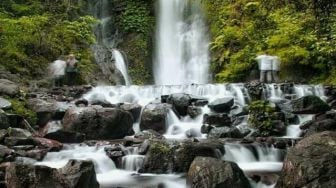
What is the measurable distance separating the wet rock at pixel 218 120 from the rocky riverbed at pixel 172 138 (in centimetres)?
3

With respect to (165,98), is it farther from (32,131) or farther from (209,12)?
(209,12)

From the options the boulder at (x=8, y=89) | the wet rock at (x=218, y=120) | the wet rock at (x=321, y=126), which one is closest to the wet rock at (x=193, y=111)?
the wet rock at (x=218, y=120)

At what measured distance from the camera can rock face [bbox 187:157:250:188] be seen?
7387 millimetres

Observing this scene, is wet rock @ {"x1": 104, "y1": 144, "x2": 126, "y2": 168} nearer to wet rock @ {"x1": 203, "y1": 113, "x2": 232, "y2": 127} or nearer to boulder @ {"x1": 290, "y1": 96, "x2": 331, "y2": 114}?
wet rock @ {"x1": 203, "y1": 113, "x2": 232, "y2": 127}

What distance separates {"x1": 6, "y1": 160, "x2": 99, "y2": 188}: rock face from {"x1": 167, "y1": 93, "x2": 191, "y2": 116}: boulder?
279 inches

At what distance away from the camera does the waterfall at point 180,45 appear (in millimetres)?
23938

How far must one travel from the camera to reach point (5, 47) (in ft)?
58.9

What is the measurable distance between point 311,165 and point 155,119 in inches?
273

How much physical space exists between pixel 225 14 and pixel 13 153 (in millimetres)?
16626

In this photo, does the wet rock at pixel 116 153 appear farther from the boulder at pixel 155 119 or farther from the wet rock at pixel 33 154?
the boulder at pixel 155 119

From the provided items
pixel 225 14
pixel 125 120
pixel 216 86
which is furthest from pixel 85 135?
pixel 225 14

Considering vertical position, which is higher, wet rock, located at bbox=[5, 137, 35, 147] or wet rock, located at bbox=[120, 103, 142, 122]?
wet rock, located at bbox=[120, 103, 142, 122]

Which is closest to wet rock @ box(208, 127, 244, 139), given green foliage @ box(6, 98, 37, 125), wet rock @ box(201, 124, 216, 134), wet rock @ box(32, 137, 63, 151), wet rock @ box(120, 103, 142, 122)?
wet rock @ box(201, 124, 216, 134)

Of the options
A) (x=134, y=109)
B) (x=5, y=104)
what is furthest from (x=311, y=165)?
(x=5, y=104)
